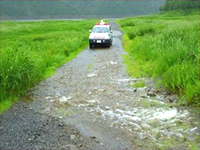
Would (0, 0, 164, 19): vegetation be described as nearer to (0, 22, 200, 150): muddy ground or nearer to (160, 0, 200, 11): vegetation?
(160, 0, 200, 11): vegetation

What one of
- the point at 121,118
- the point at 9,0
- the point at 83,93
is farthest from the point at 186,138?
the point at 9,0

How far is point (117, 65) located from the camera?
1365 cm

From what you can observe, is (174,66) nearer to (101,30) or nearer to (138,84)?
(138,84)

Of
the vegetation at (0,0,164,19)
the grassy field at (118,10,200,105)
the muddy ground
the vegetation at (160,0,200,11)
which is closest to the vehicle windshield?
the grassy field at (118,10,200,105)

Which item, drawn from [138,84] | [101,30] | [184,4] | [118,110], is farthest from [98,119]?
[184,4]

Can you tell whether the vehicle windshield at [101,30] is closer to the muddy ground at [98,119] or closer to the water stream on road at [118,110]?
the water stream on road at [118,110]

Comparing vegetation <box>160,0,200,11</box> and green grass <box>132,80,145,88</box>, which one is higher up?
vegetation <box>160,0,200,11</box>

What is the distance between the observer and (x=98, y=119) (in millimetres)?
6758

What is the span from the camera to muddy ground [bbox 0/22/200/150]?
5.51 m

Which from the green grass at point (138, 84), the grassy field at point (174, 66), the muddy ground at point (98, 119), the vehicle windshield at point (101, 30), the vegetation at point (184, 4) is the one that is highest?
the vegetation at point (184, 4)

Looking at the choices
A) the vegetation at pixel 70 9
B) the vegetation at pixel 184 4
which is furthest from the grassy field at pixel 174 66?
the vegetation at pixel 70 9

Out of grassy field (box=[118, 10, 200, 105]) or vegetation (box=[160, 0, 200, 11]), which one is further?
vegetation (box=[160, 0, 200, 11])

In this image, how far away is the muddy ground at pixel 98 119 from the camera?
5.51 metres

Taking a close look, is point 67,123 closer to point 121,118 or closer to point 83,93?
point 121,118
